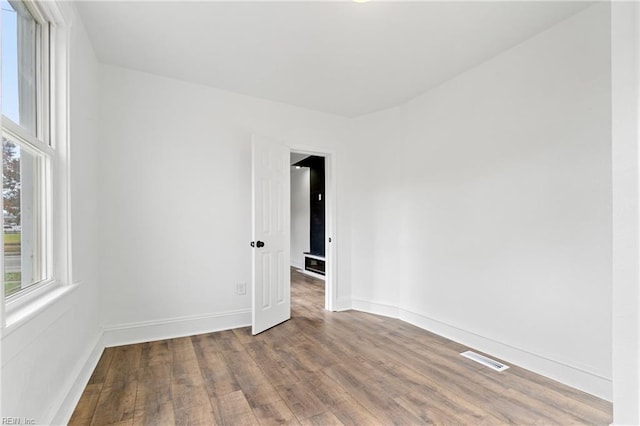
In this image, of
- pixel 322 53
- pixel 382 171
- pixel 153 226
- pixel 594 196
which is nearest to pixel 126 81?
pixel 153 226

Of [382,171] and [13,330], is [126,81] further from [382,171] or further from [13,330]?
[382,171]

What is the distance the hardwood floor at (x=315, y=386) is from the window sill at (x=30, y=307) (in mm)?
764

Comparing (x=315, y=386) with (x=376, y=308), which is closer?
(x=315, y=386)

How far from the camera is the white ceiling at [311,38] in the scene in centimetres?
200

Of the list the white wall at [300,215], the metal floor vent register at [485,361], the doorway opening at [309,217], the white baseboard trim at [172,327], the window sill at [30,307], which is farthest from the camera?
the white wall at [300,215]

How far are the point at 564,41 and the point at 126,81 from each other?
367 cm

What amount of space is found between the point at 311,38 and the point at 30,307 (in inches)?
93.9

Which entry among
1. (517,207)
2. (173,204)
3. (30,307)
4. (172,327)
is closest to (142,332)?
(172,327)

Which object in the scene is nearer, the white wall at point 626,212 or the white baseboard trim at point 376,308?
the white wall at point 626,212

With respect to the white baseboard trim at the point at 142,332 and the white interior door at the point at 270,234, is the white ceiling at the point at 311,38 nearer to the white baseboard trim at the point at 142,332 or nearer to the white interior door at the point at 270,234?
the white interior door at the point at 270,234

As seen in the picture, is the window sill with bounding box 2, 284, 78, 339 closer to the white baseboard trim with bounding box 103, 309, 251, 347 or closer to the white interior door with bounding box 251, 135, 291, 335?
the white baseboard trim with bounding box 103, 309, 251, 347

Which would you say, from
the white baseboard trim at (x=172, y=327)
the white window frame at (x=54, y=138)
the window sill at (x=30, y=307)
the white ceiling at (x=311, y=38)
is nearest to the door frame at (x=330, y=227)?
the white ceiling at (x=311, y=38)

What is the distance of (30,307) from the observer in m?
1.34

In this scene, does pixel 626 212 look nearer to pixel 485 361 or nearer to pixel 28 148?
pixel 485 361
